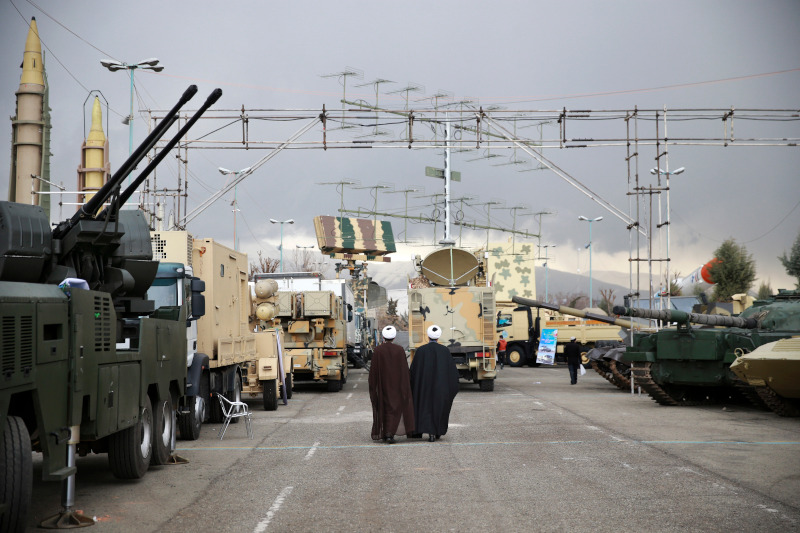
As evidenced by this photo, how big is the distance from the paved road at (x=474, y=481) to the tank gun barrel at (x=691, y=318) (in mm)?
3301

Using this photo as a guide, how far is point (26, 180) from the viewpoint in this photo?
187 ft

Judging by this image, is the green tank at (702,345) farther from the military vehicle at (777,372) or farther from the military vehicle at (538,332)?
the military vehicle at (538,332)

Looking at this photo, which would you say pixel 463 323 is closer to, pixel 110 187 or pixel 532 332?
pixel 110 187

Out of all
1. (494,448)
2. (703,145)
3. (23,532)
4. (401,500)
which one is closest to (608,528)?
(401,500)

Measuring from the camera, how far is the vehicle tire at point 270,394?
20.3 meters

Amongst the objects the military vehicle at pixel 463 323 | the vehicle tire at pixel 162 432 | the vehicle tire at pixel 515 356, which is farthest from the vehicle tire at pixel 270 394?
the vehicle tire at pixel 515 356

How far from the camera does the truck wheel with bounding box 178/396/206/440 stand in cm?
1418

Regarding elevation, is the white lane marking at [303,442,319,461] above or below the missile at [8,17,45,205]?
below

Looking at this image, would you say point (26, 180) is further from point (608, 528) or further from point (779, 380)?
point (608, 528)

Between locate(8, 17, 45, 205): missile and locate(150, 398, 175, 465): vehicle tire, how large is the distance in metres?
50.0

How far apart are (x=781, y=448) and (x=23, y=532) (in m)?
10.1

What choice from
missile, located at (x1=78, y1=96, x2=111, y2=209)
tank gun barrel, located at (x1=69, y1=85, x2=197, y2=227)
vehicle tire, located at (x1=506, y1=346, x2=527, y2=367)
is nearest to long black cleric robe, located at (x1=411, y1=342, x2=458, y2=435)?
tank gun barrel, located at (x1=69, y1=85, x2=197, y2=227)

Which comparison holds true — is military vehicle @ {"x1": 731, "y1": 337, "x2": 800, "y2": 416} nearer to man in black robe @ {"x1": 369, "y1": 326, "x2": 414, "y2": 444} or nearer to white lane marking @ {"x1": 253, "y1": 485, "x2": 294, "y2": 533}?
→ man in black robe @ {"x1": 369, "y1": 326, "x2": 414, "y2": 444}

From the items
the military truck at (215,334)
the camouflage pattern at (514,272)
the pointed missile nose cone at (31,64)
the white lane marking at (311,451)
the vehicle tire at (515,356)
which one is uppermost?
the pointed missile nose cone at (31,64)
